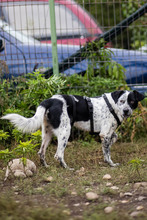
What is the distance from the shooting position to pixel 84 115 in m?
5.14

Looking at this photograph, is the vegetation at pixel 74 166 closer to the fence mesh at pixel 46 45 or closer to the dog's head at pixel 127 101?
the fence mesh at pixel 46 45

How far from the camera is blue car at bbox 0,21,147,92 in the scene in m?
6.48

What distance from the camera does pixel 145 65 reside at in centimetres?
708

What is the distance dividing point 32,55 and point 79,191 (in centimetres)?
335

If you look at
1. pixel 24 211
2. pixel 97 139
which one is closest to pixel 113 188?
pixel 24 211

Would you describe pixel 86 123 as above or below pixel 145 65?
below

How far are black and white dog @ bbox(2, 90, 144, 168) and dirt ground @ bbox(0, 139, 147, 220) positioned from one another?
0.32m

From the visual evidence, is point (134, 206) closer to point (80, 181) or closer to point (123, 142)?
point (80, 181)

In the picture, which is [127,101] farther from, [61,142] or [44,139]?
[44,139]

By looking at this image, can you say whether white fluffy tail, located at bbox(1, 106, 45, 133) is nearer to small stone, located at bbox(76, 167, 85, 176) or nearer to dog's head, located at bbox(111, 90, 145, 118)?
small stone, located at bbox(76, 167, 85, 176)

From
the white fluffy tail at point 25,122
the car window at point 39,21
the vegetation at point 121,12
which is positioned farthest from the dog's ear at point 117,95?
the car window at point 39,21

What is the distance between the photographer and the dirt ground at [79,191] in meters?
2.96

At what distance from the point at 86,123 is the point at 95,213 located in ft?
7.37

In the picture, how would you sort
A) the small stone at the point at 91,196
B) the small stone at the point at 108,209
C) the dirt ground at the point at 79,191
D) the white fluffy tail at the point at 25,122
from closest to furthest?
the dirt ground at the point at 79,191
the small stone at the point at 108,209
the small stone at the point at 91,196
the white fluffy tail at the point at 25,122
